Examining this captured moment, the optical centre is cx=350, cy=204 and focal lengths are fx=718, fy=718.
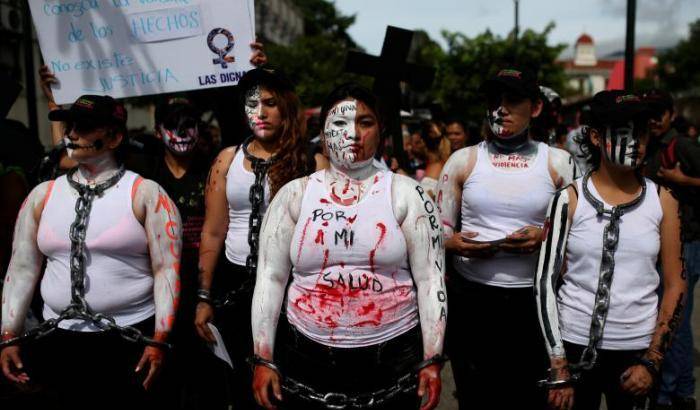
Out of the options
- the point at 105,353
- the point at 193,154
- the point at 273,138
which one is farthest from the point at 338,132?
the point at 193,154

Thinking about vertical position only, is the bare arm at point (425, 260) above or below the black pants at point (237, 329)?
above

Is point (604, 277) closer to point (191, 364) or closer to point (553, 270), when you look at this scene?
point (553, 270)

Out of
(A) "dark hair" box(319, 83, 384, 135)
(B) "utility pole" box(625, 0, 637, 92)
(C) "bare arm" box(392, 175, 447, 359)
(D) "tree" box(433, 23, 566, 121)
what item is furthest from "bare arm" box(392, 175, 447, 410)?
(D) "tree" box(433, 23, 566, 121)

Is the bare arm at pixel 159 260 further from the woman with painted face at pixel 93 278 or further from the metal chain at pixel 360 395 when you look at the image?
the metal chain at pixel 360 395

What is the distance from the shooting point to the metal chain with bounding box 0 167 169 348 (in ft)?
9.91

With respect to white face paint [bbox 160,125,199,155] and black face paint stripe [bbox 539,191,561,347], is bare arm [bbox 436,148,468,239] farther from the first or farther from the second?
white face paint [bbox 160,125,199,155]

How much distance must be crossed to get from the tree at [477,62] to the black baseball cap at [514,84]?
2559 centimetres

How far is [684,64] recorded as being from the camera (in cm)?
6347

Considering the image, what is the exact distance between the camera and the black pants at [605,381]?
2.95m

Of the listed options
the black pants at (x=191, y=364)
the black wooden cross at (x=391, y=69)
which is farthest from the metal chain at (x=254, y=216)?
the black wooden cross at (x=391, y=69)

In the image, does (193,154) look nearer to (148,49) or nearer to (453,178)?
(148,49)

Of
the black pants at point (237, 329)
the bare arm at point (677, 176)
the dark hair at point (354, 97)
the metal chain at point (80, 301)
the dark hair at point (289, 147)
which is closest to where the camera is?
the dark hair at point (354, 97)

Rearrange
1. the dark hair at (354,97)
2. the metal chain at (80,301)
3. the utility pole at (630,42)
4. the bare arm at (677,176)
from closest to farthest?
the dark hair at (354,97) < the metal chain at (80,301) < the bare arm at (677,176) < the utility pole at (630,42)

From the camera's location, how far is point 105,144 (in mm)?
3193
